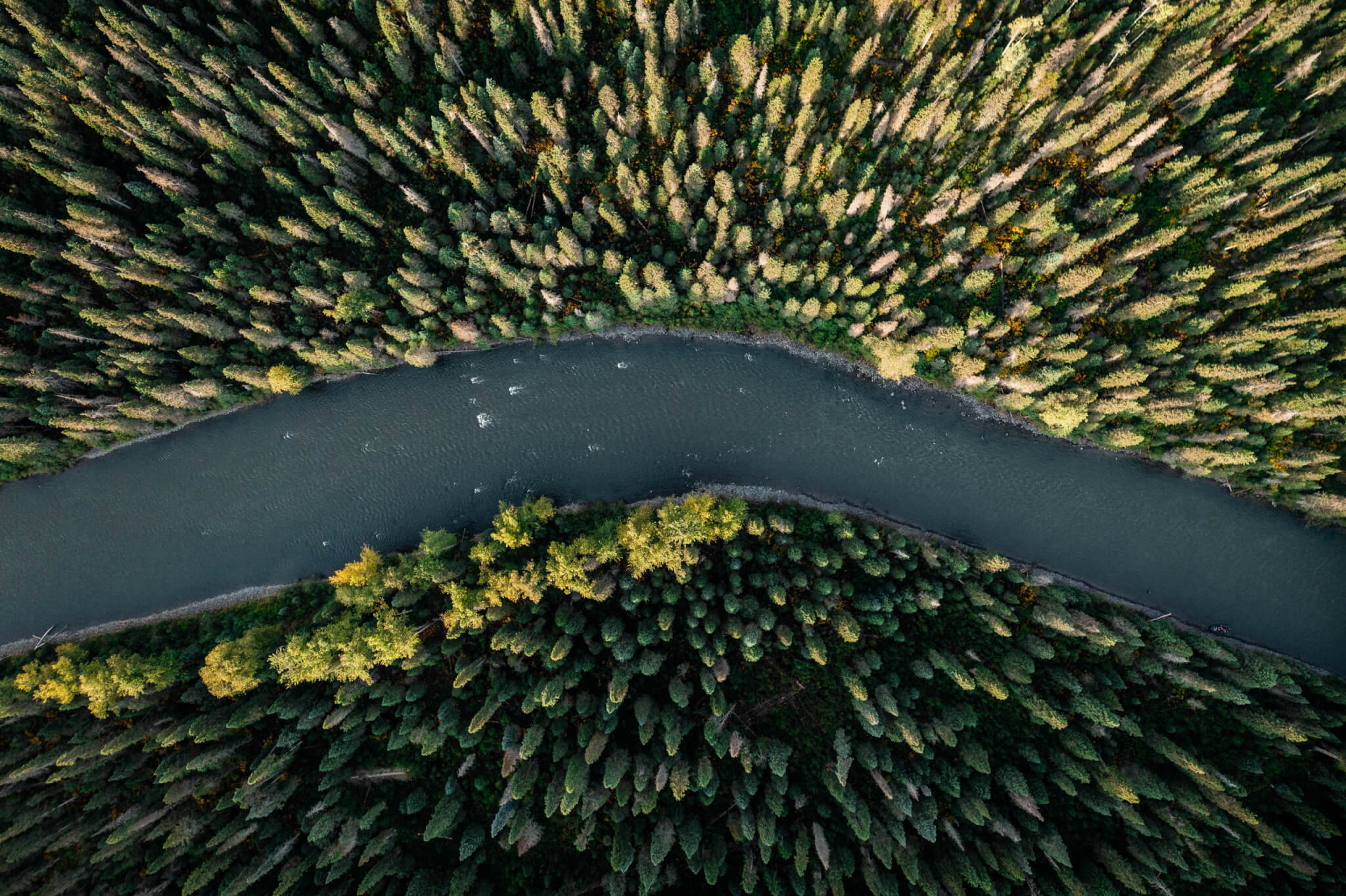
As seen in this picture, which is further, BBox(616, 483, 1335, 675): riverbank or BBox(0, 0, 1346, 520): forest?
BBox(616, 483, 1335, 675): riverbank

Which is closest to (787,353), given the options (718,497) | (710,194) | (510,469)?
(718,497)

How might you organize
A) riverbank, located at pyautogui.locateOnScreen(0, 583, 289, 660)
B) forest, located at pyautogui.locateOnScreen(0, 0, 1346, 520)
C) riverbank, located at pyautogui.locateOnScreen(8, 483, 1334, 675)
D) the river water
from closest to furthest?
forest, located at pyautogui.locateOnScreen(0, 0, 1346, 520) < riverbank, located at pyautogui.locateOnScreen(8, 483, 1334, 675) < the river water < riverbank, located at pyautogui.locateOnScreen(0, 583, 289, 660)

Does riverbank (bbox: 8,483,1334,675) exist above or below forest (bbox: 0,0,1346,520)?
below

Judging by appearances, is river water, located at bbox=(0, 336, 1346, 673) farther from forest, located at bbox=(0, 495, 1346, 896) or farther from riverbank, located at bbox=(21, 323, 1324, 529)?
forest, located at bbox=(0, 495, 1346, 896)

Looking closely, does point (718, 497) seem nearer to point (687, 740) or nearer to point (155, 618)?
point (687, 740)

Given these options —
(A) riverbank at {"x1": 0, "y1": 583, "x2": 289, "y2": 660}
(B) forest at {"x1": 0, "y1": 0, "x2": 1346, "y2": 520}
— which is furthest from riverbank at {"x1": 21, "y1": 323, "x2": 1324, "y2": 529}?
(A) riverbank at {"x1": 0, "y1": 583, "x2": 289, "y2": 660}

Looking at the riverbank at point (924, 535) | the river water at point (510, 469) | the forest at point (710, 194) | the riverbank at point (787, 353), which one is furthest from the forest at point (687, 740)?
the forest at point (710, 194)

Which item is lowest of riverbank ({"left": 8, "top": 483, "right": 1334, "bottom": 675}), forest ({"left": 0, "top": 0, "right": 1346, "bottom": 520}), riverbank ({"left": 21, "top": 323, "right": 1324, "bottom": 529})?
riverbank ({"left": 8, "top": 483, "right": 1334, "bottom": 675})
